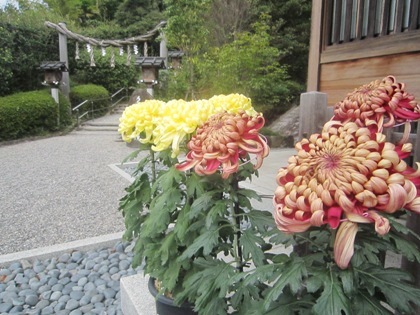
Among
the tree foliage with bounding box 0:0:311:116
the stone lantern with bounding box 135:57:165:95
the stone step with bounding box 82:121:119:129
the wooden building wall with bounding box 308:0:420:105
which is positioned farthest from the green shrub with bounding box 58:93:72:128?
the wooden building wall with bounding box 308:0:420:105

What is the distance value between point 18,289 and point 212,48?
8161 millimetres

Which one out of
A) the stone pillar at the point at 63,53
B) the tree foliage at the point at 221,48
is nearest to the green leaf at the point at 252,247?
the tree foliage at the point at 221,48

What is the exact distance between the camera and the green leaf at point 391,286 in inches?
28.2

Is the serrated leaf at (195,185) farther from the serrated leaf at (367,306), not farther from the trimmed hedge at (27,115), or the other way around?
the trimmed hedge at (27,115)

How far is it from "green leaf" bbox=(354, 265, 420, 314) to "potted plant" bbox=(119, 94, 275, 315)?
271 mm

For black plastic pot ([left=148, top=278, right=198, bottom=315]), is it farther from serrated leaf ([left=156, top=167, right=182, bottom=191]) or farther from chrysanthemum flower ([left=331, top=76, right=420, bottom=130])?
chrysanthemum flower ([left=331, top=76, right=420, bottom=130])

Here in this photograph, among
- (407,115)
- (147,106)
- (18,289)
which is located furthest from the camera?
(18,289)

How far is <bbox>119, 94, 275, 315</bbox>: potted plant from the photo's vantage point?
3.13 ft

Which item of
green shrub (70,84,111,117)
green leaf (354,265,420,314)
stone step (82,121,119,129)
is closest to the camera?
green leaf (354,265,420,314)

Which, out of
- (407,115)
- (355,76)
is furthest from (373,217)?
(355,76)

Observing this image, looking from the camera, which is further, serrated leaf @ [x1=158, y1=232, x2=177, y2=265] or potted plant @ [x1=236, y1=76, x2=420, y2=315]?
serrated leaf @ [x1=158, y1=232, x2=177, y2=265]

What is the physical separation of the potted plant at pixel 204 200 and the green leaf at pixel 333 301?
0.26m

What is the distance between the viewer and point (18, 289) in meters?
2.31

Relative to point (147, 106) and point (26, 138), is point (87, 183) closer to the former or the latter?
point (147, 106)
